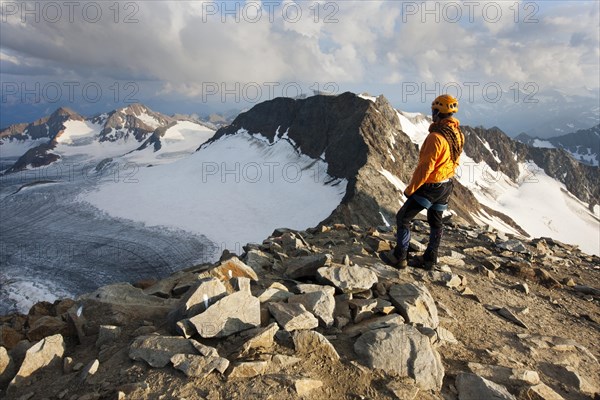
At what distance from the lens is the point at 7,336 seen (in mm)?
6027

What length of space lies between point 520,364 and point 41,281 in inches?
→ 1917

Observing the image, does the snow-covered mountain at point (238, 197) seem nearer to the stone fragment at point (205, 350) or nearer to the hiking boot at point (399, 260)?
the hiking boot at point (399, 260)

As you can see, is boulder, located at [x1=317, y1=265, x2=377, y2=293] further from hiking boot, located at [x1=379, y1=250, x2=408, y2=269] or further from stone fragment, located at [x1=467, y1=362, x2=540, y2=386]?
stone fragment, located at [x1=467, y1=362, x2=540, y2=386]

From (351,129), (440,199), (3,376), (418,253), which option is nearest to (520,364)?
(440,199)

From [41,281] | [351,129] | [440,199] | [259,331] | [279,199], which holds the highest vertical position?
[351,129]

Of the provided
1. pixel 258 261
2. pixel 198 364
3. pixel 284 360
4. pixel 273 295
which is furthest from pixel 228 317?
pixel 258 261

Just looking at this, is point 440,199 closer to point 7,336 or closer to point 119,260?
point 7,336

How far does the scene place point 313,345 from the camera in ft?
15.5

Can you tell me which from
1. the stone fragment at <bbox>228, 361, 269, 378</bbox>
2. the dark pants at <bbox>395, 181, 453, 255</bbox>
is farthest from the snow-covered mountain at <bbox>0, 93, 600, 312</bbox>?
the stone fragment at <bbox>228, 361, 269, 378</bbox>

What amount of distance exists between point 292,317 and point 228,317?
35.7 inches

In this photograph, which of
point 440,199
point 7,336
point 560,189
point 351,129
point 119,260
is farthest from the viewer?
point 560,189

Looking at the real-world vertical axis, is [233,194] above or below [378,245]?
below

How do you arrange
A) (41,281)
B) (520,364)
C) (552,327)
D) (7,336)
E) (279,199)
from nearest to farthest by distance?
(520,364), (7,336), (552,327), (41,281), (279,199)

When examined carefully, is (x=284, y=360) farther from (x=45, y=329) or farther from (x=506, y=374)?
(x=45, y=329)
